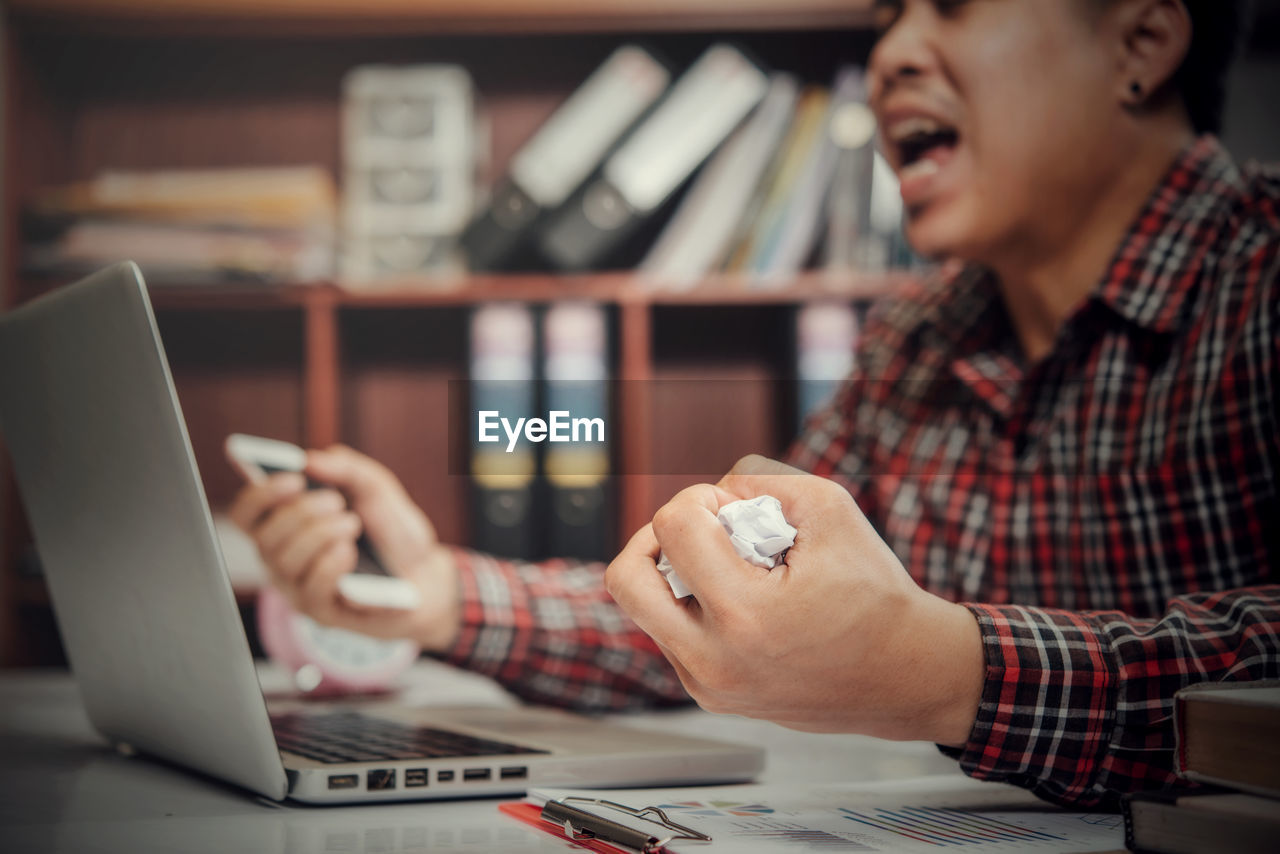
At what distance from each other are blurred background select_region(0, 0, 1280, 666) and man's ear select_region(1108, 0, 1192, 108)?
0.82 meters

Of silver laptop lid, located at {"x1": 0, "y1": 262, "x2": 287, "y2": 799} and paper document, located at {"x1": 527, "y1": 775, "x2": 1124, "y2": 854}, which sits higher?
silver laptop lid, located at {"x1": 0, "y1": 262, "x2": 287, "y2": 799}

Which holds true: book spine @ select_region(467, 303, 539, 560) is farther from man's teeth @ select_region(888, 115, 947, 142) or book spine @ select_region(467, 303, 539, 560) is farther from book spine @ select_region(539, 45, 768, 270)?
man's teeth @ select_region(888, 115, 947, 142)

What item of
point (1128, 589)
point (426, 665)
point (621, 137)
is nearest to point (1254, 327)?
point (1128, 589)

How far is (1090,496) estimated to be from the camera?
93 centimetres

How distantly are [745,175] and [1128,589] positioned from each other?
3.44ft

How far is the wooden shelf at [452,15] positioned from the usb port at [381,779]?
58.9 inches

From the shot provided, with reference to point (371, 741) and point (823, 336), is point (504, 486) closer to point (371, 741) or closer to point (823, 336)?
point (823, 336)

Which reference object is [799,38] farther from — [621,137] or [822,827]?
[822,827]

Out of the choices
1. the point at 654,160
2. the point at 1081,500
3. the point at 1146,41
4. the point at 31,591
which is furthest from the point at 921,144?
the point at 31,591

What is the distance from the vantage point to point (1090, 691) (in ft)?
1.89

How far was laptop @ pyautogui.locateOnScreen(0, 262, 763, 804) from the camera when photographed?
0.56m

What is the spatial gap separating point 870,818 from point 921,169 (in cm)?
60

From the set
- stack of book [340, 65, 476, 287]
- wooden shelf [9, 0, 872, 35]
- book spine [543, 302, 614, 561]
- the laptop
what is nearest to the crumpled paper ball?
the laptop

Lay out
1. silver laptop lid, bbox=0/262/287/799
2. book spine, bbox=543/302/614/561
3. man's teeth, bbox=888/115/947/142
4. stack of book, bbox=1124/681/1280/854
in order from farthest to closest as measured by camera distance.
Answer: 1. book spine, bbox=543/302/614/561
2. man's teeth, bbox=888/115/947/142
3. silver laptop lid, bbox=0/262/287/799
4. stack of book, bbox=1124/681/1280/854
